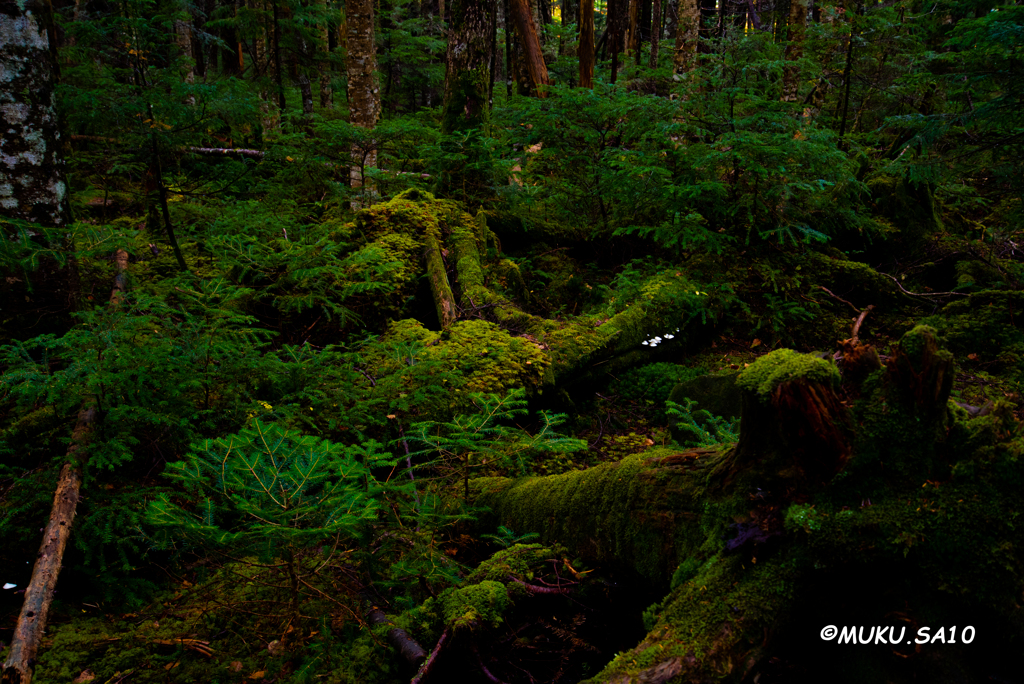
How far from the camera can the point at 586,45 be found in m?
12.4

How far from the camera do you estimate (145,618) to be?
3148 mm

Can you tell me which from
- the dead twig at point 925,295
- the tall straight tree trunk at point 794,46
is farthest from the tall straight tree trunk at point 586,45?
the dead twig at point 925,295

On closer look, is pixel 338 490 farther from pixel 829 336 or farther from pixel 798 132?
pixel 798 132

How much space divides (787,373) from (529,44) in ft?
39.5

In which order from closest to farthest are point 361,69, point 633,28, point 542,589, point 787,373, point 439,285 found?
1. point 787,373
2. point 542,589
3. point 439,285
4. point 361,69
5. point 633,28

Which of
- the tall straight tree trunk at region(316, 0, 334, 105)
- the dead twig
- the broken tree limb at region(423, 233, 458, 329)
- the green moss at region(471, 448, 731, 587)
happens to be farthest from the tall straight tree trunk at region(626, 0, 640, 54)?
the green moss at region(471, 448, 731, 587)

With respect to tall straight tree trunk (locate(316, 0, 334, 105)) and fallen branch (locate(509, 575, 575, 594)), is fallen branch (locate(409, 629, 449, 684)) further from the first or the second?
tall straight tree trunk (locate(316, 0, 334, 105))

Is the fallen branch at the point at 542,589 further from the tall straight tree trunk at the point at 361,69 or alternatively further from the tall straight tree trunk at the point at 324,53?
the tall straight tree trunk at the point at 324,53

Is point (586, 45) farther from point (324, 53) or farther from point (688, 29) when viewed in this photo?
point (324, 53)

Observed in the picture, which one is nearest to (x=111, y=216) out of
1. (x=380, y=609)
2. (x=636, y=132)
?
(x=636, y=132)

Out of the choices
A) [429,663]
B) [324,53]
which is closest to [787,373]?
[429,663]

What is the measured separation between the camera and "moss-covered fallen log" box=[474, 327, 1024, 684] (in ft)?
6.23

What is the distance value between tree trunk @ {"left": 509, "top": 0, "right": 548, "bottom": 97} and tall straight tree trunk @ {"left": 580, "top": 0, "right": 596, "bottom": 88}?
96 centimetres

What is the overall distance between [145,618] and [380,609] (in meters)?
1.41
